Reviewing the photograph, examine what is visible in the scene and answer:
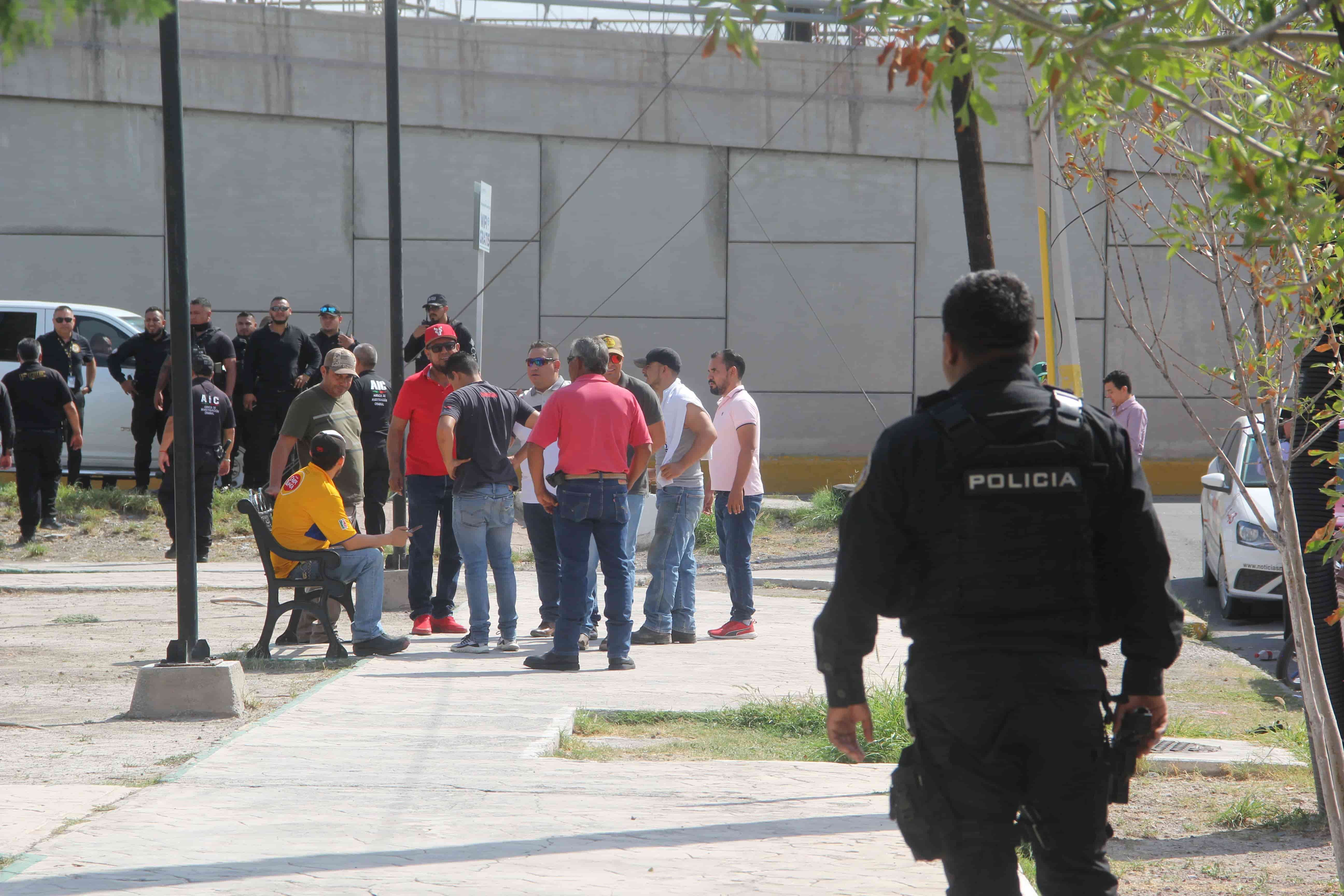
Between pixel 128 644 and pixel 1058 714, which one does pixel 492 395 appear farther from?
pixel 1058 714

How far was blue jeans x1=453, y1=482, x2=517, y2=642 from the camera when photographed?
27.0 ft

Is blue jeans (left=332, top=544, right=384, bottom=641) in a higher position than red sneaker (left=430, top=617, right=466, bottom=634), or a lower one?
higher

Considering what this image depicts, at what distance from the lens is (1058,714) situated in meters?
2.89

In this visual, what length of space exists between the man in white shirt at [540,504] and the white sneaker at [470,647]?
17.3 inches

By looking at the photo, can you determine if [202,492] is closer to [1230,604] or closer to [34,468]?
[34,468]

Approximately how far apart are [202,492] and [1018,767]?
10.1 m

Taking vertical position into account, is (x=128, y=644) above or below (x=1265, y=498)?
below

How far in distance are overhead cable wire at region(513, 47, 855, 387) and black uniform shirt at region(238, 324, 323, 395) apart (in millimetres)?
4056

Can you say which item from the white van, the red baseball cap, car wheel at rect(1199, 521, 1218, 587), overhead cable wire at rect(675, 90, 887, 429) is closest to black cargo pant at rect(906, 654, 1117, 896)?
the red baseball cap

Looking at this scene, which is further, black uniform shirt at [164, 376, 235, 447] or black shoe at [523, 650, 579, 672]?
black uniform shirt at [164, 376, 235, 447]

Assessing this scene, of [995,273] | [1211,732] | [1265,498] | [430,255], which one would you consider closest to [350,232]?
[430,255]

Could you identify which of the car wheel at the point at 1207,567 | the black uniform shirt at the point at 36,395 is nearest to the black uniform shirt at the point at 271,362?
the black uniform shirt at the point at 36,395

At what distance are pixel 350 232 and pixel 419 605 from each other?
8.73m

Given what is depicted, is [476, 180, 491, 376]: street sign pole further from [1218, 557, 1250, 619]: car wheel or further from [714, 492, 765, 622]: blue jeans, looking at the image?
[1218, 557, 1250, 619]: car wheel
